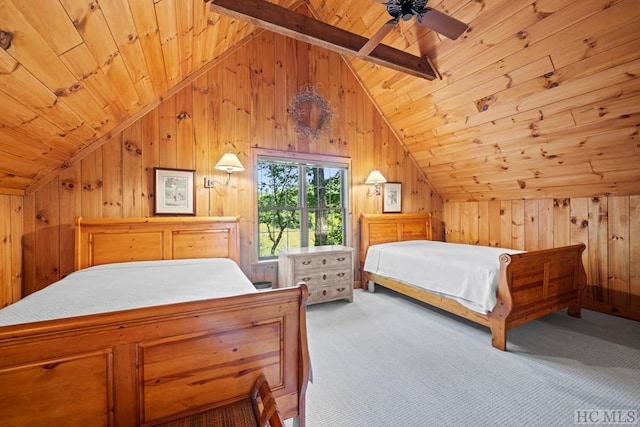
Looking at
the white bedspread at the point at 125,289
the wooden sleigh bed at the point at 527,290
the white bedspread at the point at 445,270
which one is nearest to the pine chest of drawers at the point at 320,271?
the white bedspread at the point at 445,270

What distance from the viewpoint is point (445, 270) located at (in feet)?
9.14

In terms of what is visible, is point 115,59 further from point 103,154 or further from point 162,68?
point 103,154

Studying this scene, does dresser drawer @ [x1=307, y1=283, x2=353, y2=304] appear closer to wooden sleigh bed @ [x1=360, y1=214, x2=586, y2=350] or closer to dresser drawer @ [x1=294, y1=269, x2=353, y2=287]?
dresser drawer @ [x1=294, y1=269, x2=353, y2=287]

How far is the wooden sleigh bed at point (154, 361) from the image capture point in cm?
91

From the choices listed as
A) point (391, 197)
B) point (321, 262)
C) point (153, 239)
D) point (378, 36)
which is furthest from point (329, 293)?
point (378, 36)

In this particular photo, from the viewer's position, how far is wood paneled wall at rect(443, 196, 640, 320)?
297cm

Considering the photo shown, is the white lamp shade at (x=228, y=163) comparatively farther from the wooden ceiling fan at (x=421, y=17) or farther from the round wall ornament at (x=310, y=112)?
the wooden ceiling fan at (x=421, y=17)

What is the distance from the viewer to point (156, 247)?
9.12 feet

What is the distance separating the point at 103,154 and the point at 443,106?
4.08m

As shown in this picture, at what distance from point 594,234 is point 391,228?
246 cm

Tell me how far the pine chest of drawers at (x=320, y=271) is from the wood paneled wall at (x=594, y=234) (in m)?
2.62

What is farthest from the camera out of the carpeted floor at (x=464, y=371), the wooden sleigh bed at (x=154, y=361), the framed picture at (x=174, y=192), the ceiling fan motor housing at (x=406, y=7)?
the framed picture at (x=174, y=192)

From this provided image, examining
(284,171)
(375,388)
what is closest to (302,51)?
(284,171)

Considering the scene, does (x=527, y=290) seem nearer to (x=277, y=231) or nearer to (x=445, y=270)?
(x=445, y=270)
